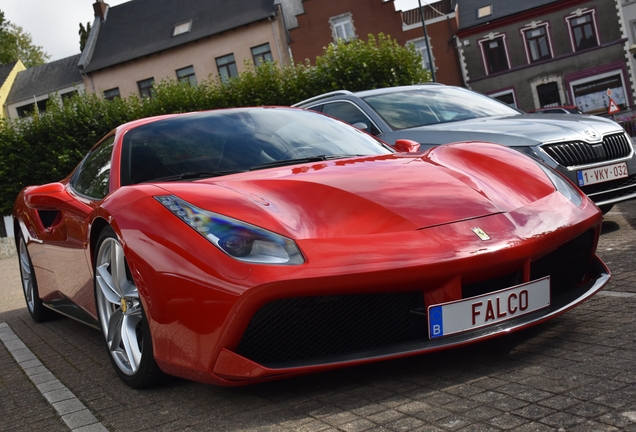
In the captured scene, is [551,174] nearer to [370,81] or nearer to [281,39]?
[370,81]

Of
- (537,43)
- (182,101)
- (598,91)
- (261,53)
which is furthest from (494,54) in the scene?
(182,101)

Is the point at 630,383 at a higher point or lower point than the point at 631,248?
higher

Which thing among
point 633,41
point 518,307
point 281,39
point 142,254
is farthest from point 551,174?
point 633,41

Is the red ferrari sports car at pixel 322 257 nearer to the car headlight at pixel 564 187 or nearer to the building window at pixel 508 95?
the car headlight at pixel 564 187

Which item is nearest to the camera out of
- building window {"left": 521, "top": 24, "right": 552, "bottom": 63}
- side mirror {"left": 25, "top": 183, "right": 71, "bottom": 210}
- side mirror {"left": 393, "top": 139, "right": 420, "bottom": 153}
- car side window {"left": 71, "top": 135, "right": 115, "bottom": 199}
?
car side window {"left": 71, "top": 135, "right": 115, "bottom": 199}

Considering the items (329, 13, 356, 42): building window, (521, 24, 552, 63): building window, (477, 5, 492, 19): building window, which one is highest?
(329, 13, 356, 42): building window

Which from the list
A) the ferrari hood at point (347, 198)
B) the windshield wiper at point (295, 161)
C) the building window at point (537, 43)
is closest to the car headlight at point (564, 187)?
the ferrari hood at point (347, 198)

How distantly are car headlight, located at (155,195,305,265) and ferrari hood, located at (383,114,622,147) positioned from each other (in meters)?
3.55

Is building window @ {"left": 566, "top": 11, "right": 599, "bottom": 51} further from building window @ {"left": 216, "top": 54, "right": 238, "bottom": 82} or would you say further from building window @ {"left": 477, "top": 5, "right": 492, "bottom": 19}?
building window @ {"left": 216, "top": 54, "right": 238, "bottom": 82}

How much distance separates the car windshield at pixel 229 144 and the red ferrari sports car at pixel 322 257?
0.02m

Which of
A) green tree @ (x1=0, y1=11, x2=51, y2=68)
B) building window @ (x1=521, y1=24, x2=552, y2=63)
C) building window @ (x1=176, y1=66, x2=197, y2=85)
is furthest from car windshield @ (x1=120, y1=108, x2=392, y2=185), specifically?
green tree @ (x1=0, y1=11, x2=51, y2=68)

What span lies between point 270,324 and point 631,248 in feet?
10.7

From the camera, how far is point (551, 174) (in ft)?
A: 11.4

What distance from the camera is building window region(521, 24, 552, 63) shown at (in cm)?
4138
